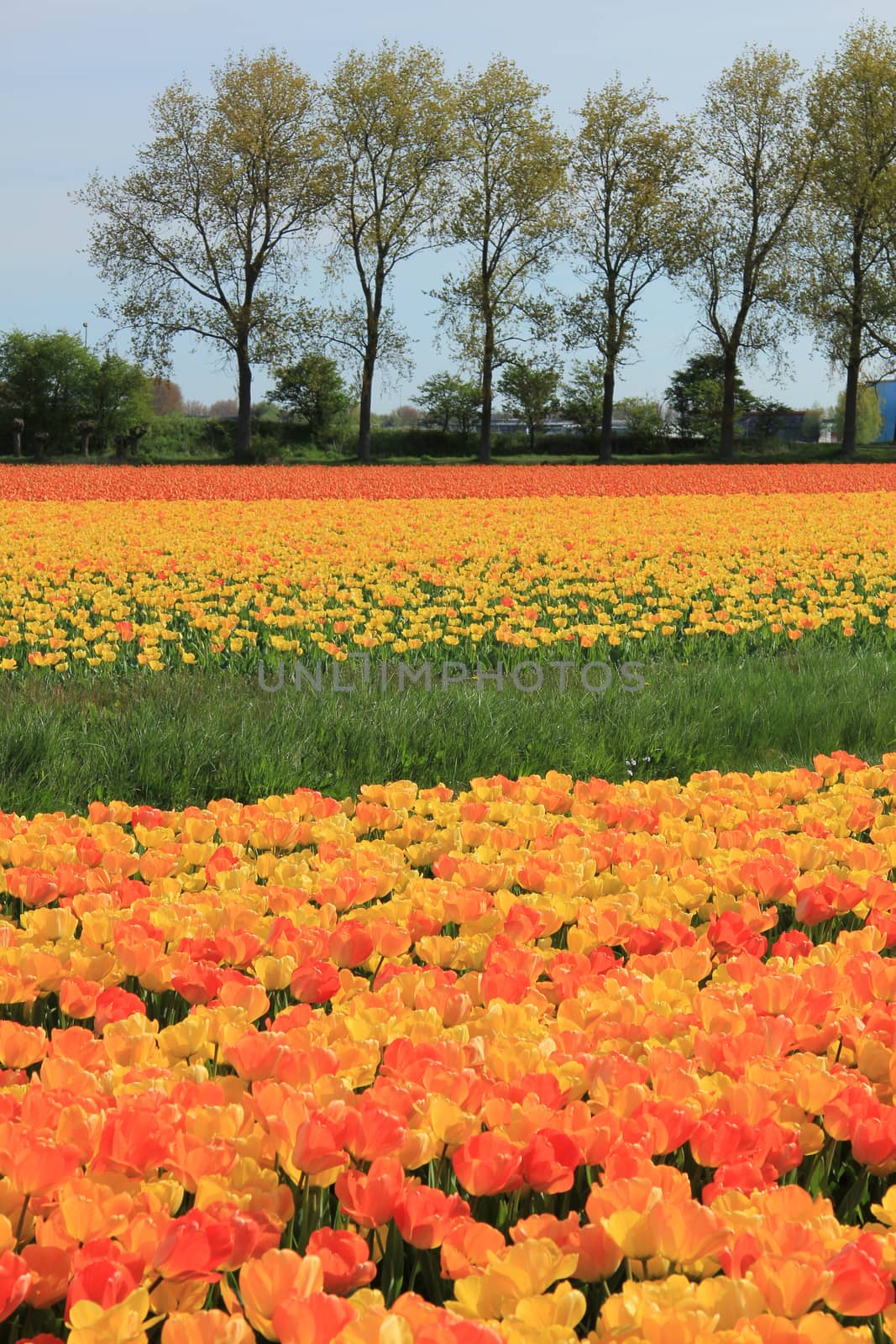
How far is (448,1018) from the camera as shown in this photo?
7.90 ft

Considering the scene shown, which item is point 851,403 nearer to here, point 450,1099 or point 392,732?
point 392,732

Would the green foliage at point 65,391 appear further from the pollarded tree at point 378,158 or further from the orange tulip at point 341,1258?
the orange tulip at point 341,1258

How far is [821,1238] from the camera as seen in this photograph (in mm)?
1570

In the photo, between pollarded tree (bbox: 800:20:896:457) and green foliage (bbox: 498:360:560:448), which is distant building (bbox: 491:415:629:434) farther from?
pollarded tree (bbox: 800:20:896:457)

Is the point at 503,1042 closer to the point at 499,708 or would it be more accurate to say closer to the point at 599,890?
the point at 599,890

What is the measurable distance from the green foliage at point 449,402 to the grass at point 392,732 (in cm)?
4676

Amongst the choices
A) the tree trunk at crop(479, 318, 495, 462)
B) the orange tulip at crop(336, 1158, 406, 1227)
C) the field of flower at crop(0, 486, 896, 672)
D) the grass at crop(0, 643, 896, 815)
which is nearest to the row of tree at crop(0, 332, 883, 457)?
the tree trunk at crop(479, 318, 495, 462)

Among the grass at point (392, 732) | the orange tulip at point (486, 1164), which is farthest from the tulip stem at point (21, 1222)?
the grass at point (392, 732)

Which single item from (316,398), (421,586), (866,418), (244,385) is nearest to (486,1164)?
(421,586)

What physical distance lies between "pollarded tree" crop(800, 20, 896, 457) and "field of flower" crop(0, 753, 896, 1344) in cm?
4296

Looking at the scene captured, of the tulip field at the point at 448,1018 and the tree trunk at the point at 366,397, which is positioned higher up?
the tree trunk at the point at 366,397

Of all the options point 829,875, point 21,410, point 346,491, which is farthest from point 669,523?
point 21,410

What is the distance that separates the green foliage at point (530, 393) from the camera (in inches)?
2088

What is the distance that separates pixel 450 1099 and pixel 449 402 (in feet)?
175
